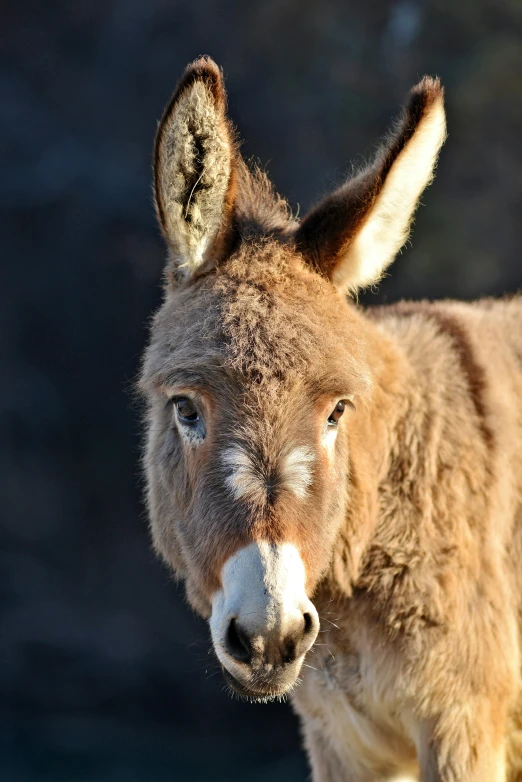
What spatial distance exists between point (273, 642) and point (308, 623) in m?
0.11

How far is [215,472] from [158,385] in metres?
0.40

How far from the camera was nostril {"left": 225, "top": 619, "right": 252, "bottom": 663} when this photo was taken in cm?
208

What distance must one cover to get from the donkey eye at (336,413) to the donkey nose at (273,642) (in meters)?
0.62

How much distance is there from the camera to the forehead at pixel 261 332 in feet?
7.71

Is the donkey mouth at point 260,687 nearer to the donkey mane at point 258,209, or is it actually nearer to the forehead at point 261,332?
the forehead at point 261,332

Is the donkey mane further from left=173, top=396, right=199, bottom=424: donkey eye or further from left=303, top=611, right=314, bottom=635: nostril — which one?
left=303, top=611, right=314, bottom=635: nostril

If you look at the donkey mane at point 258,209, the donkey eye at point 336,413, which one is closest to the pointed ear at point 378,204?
the donkey mane at point 258,209

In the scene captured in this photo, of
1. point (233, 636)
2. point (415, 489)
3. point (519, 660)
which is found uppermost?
point (415, 489)

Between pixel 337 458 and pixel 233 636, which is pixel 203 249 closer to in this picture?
pixel 337 458

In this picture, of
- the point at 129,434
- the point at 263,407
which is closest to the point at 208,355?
the point at 263,407

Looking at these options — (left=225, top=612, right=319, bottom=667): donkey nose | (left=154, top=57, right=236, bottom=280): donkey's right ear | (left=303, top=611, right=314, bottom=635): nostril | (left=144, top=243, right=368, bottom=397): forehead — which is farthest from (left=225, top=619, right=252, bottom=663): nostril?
(left=154, top=57, right=236, bottom=280): donkey's right ear

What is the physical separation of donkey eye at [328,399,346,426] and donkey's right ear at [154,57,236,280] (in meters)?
0.60

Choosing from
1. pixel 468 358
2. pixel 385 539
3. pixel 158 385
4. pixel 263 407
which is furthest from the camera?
pixel 468 358

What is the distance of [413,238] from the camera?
6211mm
